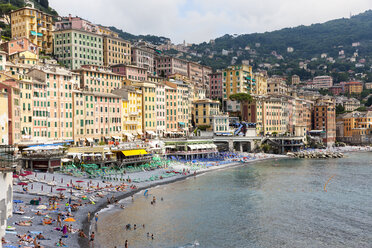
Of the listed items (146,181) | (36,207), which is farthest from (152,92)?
(36,207)

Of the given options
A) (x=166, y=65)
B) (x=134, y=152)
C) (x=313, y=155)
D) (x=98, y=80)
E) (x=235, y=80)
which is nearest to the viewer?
(x=134, y=152)

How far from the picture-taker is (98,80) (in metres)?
103

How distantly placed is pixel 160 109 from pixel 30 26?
45994 mm

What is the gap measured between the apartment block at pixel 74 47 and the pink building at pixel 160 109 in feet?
76.8

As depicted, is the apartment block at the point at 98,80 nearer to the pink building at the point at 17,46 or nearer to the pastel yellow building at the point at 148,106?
the pastel yellow building at the point at 148,106

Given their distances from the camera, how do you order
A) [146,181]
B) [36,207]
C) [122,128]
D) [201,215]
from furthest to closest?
[122,128] < [146,181] < [201,215] < [36,207]

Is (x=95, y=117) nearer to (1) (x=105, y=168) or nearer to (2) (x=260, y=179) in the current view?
(1) (x=105, y=168)

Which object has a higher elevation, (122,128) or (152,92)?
(152,92)

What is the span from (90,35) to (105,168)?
6254 centimetres

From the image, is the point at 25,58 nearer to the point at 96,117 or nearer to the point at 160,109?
the point at 96,117

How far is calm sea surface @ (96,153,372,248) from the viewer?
4112 centimetres

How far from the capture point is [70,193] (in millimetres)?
54750

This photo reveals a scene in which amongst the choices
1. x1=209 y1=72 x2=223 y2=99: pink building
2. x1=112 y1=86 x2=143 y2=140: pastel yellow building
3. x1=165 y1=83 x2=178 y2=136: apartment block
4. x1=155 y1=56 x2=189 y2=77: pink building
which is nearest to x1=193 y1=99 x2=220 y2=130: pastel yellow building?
x1=165 y1=83 x2=178 y2=136: apartment block

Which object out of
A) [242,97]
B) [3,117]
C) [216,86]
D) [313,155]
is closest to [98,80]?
[3,117]
